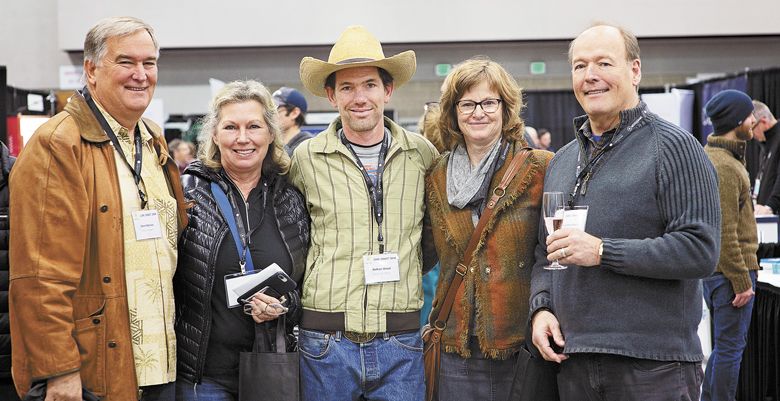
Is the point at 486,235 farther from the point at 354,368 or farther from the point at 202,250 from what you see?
the point at 202,250

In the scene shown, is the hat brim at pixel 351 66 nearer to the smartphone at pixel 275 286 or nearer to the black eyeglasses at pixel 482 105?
the black eyeglasses at pixel 482 105

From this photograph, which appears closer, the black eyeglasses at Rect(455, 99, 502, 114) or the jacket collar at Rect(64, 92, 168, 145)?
the jacket collar at Rect(64, 92, 168, 145)

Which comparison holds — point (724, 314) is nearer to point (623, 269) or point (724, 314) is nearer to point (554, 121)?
point (623, 269)

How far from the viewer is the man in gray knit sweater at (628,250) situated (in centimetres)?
215

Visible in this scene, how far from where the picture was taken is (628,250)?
6.98ft

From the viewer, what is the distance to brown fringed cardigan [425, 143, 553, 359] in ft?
8.79

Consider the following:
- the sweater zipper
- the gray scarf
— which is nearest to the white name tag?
the gray scarf

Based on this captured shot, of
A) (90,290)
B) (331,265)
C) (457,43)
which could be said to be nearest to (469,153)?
(331,265)

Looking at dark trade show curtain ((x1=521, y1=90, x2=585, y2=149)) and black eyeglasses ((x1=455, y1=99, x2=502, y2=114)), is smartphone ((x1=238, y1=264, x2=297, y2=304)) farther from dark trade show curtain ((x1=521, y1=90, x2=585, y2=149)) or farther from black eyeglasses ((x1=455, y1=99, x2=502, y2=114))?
dark trade show curtain ((x1=521, y1=90, x2=585, y2=149))

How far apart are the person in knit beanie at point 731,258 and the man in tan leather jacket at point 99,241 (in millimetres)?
3251

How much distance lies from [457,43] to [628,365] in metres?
10.5

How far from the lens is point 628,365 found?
2221 mm

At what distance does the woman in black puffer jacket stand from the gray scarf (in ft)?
1.76

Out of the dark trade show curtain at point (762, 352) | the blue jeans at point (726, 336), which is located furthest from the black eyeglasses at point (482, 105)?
the dark trade show curtain at point (762, 352)
